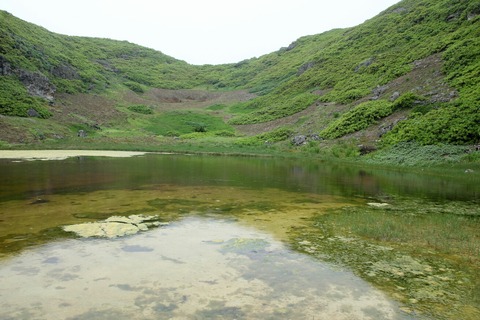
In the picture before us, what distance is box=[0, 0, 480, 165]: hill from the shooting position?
4353 centimetres

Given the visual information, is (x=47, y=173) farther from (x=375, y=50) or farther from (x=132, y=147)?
(x=375, y=50)

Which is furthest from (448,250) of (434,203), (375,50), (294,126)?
(375,50)

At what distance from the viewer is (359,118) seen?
49.5 meters

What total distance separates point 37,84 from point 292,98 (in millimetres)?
53097

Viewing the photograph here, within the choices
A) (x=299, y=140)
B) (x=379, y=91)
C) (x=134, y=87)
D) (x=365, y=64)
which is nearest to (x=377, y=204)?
(x=299, y=140)

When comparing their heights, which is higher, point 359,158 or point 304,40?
point 304,40

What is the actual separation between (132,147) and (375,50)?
191 ft

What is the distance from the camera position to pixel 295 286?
7695 millimetres

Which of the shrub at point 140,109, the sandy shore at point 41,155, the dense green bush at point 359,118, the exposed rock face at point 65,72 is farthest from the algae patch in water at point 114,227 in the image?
the exposed rock face at point 65,72

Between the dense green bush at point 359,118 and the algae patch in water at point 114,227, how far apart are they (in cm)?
3941

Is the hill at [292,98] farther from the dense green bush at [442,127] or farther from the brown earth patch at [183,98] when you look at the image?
the brown earth patch at [183,98]

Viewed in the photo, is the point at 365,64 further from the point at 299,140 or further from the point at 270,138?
the point at 299,140

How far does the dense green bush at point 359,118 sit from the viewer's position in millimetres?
47562

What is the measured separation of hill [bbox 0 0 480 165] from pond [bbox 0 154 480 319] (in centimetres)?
2589
